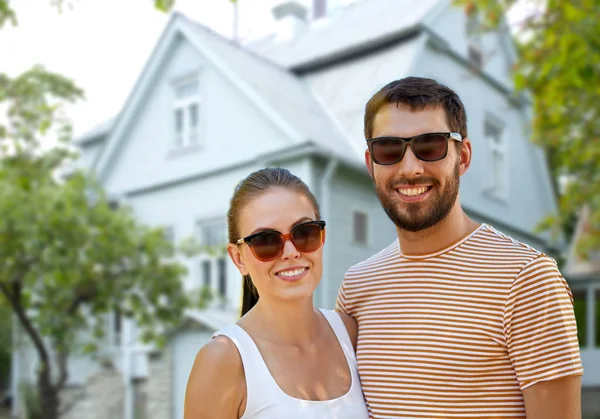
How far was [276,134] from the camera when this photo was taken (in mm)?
14117

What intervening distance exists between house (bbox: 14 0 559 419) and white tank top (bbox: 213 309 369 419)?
10.8m

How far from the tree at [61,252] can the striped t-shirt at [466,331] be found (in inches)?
384

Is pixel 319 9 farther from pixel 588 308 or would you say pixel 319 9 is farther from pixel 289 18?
pixel 588 308

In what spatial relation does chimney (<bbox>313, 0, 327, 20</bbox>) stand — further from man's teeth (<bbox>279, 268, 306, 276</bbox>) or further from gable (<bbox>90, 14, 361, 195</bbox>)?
man's teeth (<bbox>279, 268, 306, 276</bbox>)

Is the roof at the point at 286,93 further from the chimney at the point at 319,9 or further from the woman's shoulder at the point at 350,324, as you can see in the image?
the woman's shoulder at the point at 350,324

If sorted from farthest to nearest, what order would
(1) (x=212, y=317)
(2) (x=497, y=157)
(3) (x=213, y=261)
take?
1. (2) (x=497, y=157)
2. (3) (x=213, y=261)
3. (1) (x=212, y=317)

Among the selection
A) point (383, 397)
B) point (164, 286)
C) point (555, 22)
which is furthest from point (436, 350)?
point (164, 286)

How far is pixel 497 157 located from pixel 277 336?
16.6 metres

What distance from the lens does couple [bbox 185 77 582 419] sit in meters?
Answer: 2.24

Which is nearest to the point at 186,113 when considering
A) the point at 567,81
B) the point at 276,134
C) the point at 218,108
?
the point at 218,108

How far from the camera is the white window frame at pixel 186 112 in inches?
621

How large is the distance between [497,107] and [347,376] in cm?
1651

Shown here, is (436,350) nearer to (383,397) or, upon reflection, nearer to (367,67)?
(383,397)

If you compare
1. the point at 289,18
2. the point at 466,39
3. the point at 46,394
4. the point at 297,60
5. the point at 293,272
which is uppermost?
the point at 289,18
